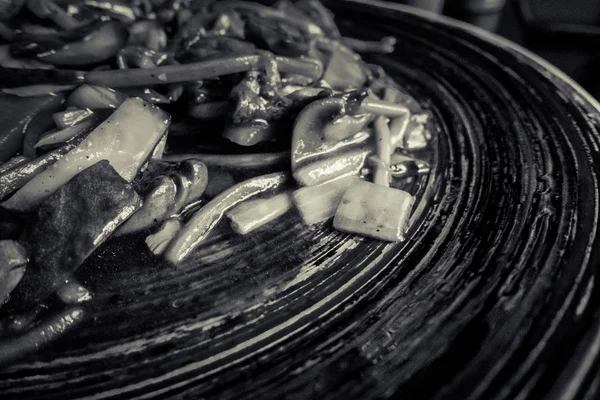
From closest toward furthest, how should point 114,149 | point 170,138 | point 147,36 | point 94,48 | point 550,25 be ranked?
point 114,149
point 170,138
point 94,48
point 147,36
point 550,25

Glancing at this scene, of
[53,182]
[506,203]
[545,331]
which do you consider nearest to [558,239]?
[506,203]

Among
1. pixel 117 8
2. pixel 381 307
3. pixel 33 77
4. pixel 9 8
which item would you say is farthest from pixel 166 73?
pixel 381 307

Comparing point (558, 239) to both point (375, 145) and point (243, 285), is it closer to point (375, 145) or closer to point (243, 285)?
point (375, 145)

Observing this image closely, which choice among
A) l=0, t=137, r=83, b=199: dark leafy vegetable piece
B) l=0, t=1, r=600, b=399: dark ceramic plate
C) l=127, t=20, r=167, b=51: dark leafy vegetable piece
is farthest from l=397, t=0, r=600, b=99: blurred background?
l=0, t=137, r=83, b=199: dark leafy vegetable piece

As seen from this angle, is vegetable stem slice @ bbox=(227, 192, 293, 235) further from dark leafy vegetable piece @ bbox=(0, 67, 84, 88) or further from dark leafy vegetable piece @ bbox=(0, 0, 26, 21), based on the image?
dark leafy vegetable piece @ bbox=(0, 0, 26, 21)

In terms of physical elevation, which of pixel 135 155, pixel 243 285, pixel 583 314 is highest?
pixel 583 314

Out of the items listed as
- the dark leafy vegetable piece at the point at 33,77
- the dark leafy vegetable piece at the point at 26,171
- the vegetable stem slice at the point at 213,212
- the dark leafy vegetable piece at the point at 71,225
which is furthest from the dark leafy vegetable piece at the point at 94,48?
the vegetable stem slice at the point at 213,212

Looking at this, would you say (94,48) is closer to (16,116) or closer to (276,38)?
(16,116)
